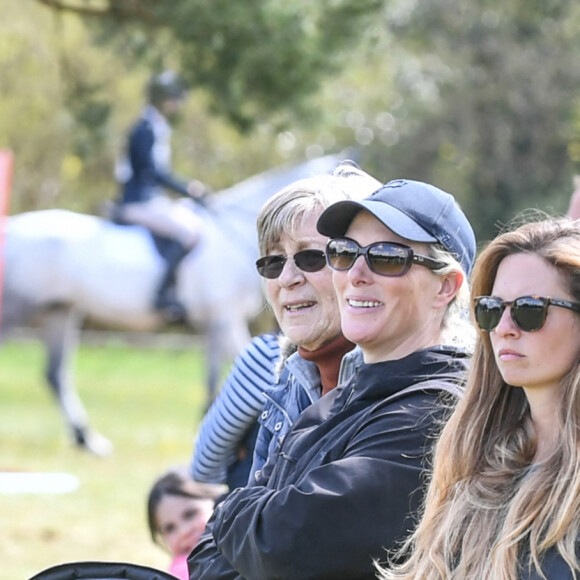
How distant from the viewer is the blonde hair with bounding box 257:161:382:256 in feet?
10.1

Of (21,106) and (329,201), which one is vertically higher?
(21,106)

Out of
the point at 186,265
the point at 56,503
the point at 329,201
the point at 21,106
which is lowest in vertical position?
the point at 56,503

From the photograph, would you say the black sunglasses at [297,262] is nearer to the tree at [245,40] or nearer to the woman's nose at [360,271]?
the woman's nose at [360,271]

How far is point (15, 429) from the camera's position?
13.5 metres

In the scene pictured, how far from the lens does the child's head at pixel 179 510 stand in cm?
450

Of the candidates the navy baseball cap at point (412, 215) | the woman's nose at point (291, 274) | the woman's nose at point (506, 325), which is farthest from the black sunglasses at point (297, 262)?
the woman's nose at point (506, 325)

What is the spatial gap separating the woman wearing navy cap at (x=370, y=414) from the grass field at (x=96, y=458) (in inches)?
158

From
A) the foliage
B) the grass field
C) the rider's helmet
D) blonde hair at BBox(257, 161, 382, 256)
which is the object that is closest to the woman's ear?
blonde hair at BBox(257, 161, 382, 256)

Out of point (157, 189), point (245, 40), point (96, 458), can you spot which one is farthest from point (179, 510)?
point (157, 189)

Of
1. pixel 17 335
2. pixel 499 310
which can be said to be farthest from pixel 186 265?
pixel 17 335

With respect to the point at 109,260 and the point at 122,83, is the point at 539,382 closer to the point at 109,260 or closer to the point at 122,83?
the point at 109,260

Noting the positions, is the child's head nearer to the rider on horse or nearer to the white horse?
the white horse

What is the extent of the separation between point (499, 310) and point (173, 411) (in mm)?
14072

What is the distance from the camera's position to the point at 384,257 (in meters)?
2.66
